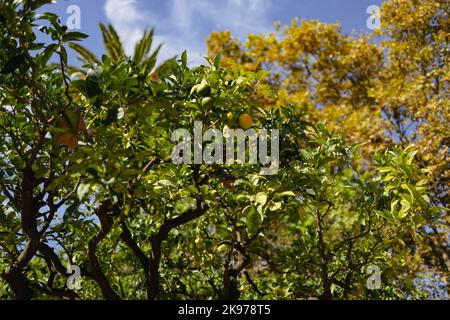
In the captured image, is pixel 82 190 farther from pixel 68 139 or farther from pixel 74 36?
pixel 74 36

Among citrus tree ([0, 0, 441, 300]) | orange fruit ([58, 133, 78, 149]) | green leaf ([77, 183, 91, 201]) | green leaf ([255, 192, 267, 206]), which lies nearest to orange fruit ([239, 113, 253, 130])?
citrus tree ([0, 0, 441, 300])

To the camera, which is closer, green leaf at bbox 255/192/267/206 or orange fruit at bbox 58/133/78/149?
orange fruit at bbox 58/133/78/149

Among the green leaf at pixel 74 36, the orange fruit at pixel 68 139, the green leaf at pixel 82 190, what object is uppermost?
the green leaf at pixel 74 36

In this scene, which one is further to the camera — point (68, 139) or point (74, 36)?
point (74, 36)

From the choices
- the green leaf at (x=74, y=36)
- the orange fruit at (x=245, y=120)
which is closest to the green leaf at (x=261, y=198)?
the orange fruit at (x=245, y=120)

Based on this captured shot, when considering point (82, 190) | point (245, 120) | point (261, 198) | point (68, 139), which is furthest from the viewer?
point (245, 120)

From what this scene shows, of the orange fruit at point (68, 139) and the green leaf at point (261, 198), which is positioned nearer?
the orange fruit at point (68, 139)

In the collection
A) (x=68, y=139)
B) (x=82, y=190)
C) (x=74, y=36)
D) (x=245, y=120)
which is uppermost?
(x=74, y=36)

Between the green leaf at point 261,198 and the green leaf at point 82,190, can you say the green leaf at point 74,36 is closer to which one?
the green leaf at point 82,190

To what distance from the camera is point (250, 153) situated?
2555mm

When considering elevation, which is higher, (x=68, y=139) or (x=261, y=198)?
(x=68, y=139)

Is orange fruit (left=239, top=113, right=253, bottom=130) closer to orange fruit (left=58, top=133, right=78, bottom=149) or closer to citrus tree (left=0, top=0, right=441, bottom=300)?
citrus tree (left=0, top=0, right=441, bottom=300)

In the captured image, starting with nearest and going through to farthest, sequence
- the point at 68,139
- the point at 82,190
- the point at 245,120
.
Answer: the point at 82,190 < the point at 68,139 < the point at 245,120

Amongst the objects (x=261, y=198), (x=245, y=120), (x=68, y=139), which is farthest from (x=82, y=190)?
(x=245, y=120)
